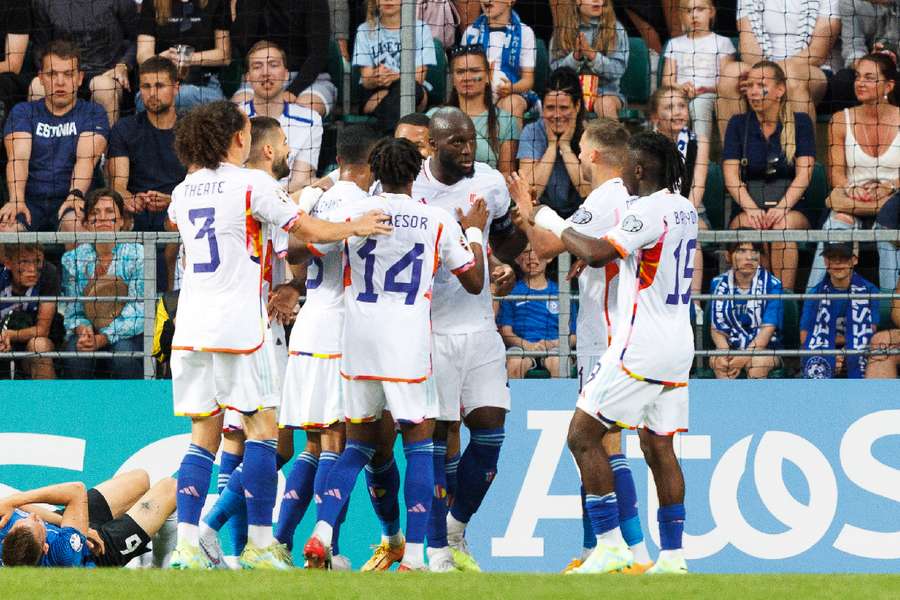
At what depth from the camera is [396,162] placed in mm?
7535

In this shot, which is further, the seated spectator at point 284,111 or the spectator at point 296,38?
the spectator at point 296,38

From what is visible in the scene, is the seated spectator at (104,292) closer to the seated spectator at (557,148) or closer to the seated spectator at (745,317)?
the seated spectator at (557,148)

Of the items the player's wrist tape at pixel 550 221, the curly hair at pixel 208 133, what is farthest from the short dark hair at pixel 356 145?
the player's wrist tape at pixel 550 221

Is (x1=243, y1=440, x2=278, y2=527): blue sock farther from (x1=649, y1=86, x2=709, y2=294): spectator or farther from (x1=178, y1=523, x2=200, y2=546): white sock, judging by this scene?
(x1=649, y1=86, x2=709, y2=294): spectator

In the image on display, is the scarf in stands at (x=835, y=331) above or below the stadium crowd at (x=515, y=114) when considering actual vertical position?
below

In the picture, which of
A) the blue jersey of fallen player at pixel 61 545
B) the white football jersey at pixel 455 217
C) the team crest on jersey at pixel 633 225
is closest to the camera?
the team crest on jersey at pixel 633 225

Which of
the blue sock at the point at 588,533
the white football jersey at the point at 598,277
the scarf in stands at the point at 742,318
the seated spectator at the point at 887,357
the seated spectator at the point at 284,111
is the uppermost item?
the seated spectator at the point at 284,111

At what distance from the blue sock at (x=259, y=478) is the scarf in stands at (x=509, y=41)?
16.4ft

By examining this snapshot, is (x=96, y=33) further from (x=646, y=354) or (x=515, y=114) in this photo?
(x=646, y=354)

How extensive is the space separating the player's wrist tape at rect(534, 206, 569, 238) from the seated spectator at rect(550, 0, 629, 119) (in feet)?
13.8

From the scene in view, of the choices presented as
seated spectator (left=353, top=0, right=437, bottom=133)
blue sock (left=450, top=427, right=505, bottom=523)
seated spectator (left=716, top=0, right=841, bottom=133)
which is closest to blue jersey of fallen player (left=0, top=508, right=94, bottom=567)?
blue sock (left=450, top=427, right=505, bottom=523)

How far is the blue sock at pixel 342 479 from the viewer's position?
24.5 feet

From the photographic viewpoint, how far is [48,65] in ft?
38.5

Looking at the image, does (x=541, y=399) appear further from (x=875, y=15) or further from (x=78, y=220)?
(x=875, y=15)
